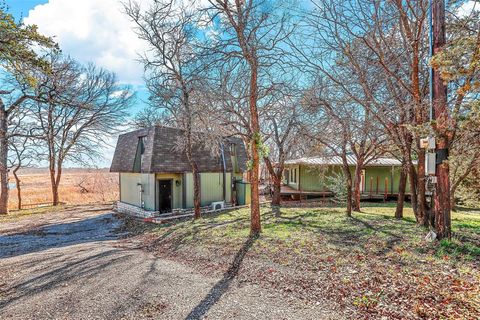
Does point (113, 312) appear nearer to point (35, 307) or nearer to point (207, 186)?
point (35, 307)

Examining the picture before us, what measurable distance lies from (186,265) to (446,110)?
6.10 m

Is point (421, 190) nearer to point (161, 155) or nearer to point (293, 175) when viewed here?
point (161, 155)

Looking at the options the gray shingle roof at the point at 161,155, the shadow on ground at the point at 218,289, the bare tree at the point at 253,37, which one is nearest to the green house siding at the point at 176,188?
the gray shingle roof at the point at 161,155

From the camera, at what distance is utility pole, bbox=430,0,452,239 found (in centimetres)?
531

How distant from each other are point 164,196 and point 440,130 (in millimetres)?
11823

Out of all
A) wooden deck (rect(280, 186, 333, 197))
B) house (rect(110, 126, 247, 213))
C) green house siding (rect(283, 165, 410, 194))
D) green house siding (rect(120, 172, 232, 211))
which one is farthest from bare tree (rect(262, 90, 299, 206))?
green house siding (rect(283, 165, 410, 194))

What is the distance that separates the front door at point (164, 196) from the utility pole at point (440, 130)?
37.1 ft

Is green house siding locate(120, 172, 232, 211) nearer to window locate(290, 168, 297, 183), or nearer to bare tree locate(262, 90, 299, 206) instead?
bare tree locate(262, 90, 299, 206)

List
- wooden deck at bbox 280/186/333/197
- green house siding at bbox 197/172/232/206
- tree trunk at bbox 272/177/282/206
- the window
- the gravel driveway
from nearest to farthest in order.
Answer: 1. the gravel driveway
2. tree trunk at bbox 272/177/282/206
3. green house siding at bbox 197/172/232/206
4. wooden deck at bbox 280/186/333/197
5. the window

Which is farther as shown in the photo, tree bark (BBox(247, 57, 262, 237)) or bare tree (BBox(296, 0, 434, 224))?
tree bark (BBox(247, 57, 262, 237))

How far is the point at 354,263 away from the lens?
4938mm

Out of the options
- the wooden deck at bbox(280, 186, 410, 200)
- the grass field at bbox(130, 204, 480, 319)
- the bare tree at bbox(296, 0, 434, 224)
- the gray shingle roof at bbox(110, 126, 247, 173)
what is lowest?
the wooden deck at bbox(280, 186, 410, 200)

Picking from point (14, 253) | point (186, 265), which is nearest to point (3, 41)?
point (186, 265)

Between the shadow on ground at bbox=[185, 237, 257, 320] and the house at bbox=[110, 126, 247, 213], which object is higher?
the house at bbox=[110, 126, 247, 213]
